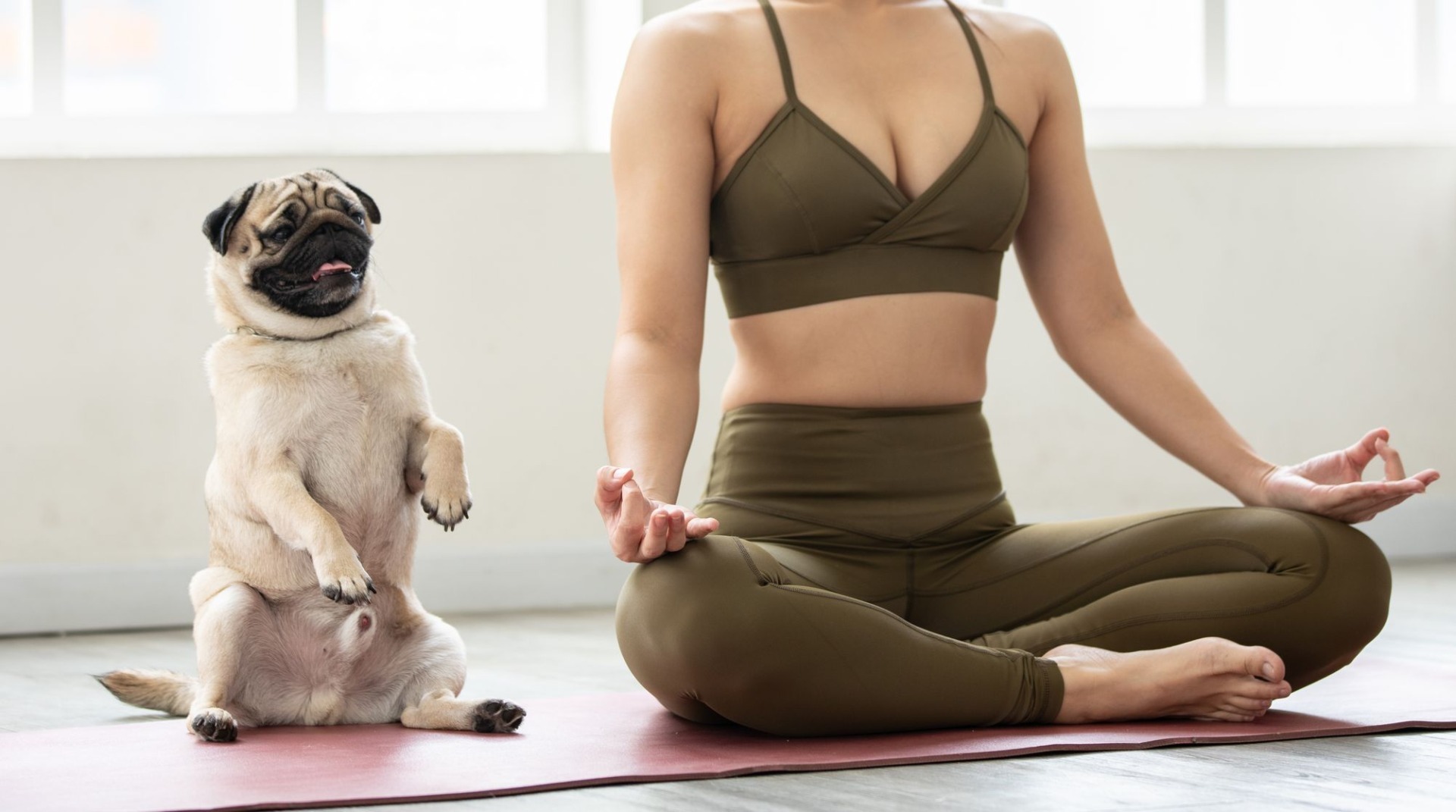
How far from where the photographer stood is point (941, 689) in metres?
1.57

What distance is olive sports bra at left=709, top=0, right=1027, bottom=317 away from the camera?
69.0 inches

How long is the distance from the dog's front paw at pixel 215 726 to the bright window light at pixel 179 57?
2.01 meters

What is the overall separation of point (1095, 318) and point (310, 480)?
0.98m

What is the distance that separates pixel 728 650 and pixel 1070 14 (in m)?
2.97

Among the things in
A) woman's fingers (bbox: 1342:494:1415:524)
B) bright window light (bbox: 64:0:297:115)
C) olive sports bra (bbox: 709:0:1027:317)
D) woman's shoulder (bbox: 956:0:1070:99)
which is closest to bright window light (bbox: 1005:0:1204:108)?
bright window light (bbox: 64:0:297:115)

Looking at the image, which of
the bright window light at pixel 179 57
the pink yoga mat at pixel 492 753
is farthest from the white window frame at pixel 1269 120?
the pink yoga mat at pixel 492 753

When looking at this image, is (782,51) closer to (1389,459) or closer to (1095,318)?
(1095,318)

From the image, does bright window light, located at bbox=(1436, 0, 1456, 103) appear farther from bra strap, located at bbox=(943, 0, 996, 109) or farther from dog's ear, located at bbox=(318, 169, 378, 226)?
dog's ear, located at bbox=(318, 169, 378, 226)

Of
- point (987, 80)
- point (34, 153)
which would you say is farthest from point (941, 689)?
point (34, 153)

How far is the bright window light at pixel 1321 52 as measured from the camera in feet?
13.4

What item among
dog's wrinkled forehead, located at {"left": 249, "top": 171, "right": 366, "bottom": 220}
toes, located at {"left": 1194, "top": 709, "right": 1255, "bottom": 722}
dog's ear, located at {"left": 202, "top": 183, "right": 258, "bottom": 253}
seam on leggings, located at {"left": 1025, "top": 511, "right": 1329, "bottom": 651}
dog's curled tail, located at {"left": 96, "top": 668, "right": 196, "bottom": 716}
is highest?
dog's wrinkled forehead, located at {"left": 249, "top": 171, "right": 366, "bottom": 220}

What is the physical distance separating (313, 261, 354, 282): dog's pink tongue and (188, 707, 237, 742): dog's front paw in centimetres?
52

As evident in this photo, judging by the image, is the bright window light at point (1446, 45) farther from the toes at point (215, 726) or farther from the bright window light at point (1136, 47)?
the toes at point (215, 726)

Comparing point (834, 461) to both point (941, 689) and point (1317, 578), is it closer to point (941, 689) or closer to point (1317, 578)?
point (941, 689)
